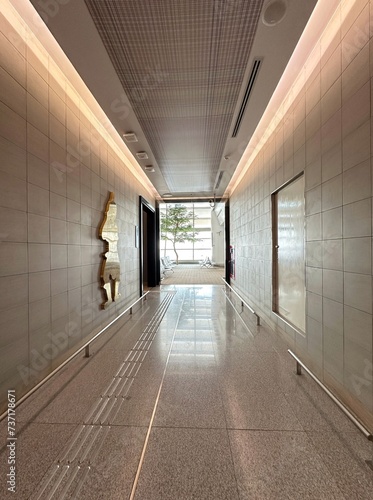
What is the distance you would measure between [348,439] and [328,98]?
2953mm

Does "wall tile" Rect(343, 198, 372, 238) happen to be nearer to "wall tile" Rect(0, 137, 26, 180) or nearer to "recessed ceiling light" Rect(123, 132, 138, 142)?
"wall tile" Rect(0, 137, 26, 180)

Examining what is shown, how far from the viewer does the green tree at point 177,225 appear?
18.7 m

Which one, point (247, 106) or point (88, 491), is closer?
A: point (88, 491)

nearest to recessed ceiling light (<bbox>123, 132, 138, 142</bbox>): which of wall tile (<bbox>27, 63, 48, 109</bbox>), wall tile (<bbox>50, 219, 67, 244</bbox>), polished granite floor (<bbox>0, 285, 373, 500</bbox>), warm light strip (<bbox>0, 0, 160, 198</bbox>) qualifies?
warm light strip (<bbox>0, 0, 160, 198</bbox>)

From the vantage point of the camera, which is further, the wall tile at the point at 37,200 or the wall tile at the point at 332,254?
the wall tile at the point at 37,200

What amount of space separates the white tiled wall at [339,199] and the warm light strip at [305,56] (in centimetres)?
3

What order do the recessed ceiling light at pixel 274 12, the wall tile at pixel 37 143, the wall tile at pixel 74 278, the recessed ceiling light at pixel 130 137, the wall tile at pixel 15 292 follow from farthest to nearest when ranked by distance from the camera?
the recessed ceiling light at pixel 130 137 < the wall tile at pixel 74 278 < the wall tile at pixel 37 143 < the wall tile at pixel 15 292 < the recessed ceiling light at pixel 274 12

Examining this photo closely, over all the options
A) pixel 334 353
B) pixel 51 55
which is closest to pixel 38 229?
pixel 51 55

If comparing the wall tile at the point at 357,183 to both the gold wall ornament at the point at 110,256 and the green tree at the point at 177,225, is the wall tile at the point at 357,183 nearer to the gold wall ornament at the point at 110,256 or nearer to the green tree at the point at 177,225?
the gold wall ornament at the point at 110,256

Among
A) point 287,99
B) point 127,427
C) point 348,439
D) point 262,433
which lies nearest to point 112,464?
point 127,427

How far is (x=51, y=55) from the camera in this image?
2.48 m

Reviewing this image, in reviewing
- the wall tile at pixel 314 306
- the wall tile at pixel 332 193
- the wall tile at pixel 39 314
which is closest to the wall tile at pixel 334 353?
the wall tile at pixel 314 306

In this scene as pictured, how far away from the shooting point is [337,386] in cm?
210

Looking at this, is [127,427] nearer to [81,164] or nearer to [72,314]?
[72,314]
